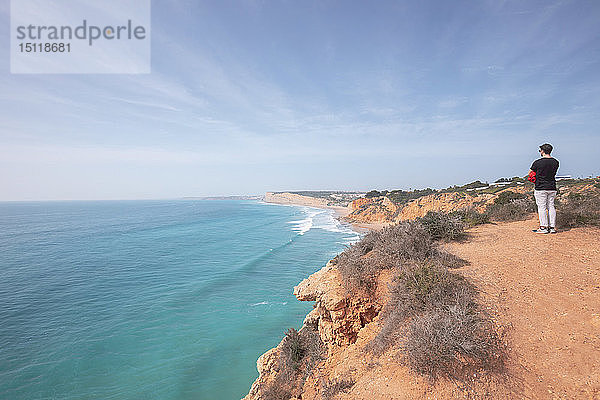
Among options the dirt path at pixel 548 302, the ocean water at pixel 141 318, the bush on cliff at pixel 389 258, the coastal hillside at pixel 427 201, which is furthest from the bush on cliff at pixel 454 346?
the coastal hillside at pixel 427 201

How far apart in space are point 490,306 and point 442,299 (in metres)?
0.82

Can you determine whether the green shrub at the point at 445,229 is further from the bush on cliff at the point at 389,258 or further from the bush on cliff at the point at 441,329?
the bush on cliff at the point at 441,329

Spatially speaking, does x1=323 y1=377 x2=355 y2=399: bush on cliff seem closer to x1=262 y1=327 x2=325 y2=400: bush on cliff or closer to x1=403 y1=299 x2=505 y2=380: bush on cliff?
x1=403 y1=299 x2=505 y2=380: bush on cliff

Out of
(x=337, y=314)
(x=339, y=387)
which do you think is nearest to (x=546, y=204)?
(x=337, y=314)

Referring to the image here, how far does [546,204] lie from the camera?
24.4 ft

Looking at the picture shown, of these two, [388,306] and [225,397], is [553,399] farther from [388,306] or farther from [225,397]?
[225,397]

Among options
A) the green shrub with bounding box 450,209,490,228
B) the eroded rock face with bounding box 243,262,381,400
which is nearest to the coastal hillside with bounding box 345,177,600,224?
the green shrub with bounding box 450,209,490,228

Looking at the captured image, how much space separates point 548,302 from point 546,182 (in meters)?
4.14

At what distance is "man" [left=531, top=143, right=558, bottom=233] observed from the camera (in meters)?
7.14

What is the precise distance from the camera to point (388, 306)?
18.5 feet

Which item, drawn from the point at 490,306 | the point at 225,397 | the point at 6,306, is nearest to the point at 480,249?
the point at 490,306

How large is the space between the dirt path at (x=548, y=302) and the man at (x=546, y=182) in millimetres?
645

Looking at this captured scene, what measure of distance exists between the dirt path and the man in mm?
645

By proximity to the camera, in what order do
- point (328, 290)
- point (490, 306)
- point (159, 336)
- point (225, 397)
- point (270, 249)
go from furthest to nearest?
point (270, 249) → point (159, 336) → point (225, 397) → point (328, 290) → point (490, 306)
